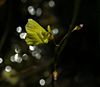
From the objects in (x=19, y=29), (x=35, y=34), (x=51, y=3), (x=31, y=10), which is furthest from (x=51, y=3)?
(x=35, y=34)

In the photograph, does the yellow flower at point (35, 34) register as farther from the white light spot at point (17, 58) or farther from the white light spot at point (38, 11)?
the white light spot at point (38, 11)

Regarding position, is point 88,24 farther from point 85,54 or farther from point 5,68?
point 5,68

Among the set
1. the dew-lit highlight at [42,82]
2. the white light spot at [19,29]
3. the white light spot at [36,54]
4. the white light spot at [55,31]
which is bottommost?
the dew-lit highlight at [42,82]

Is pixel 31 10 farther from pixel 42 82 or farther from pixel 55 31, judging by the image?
pixel 42 82

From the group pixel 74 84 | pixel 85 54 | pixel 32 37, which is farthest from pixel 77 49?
pixel 32 37

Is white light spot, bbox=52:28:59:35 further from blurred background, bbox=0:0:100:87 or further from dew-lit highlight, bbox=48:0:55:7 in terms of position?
dew-lit highlight, bbox=48:0:55:7

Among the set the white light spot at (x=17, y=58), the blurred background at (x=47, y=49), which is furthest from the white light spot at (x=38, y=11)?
the white light spot at (x=17, y=58)

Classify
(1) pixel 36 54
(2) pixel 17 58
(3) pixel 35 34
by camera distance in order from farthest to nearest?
(1) pixel 36 54 < (2) pixel 17 58 < (3) pixel 35 34
